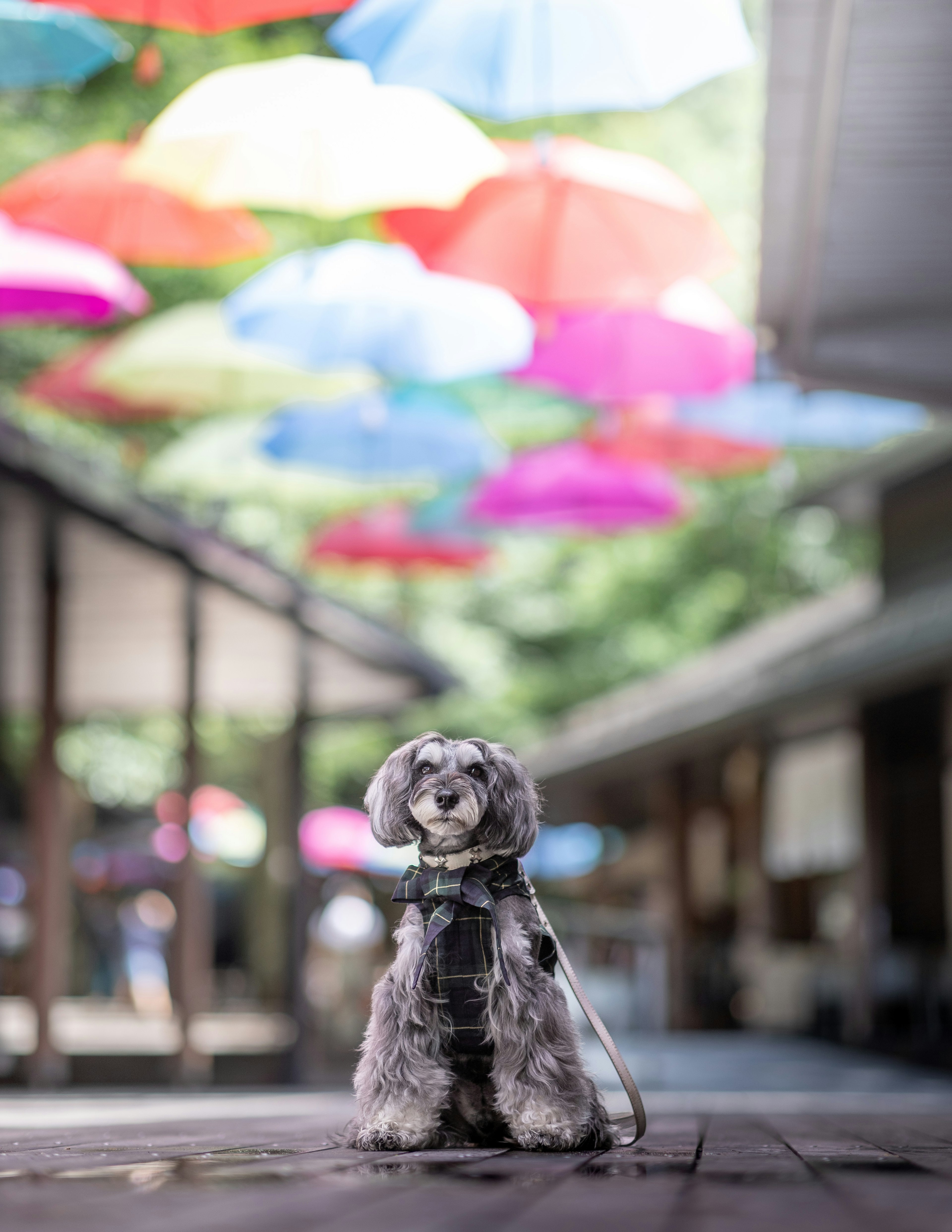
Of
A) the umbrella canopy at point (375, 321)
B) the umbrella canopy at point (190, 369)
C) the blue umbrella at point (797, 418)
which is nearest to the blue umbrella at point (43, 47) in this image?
the umbrella canopy at point (375, 321)

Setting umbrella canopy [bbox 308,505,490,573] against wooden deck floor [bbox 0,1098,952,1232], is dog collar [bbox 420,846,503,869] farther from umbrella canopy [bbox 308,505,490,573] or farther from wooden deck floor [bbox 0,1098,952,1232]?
umbrella canopy [bbox 308,505,490,573]

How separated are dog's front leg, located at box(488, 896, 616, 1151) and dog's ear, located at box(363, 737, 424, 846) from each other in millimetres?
279

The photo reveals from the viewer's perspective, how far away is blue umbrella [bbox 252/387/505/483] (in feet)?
Result: 40.7

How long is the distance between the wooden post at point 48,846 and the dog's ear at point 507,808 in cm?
596

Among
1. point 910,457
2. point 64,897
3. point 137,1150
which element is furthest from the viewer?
point 910,457

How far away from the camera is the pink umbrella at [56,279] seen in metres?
9.42

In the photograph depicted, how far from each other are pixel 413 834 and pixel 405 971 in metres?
0.28

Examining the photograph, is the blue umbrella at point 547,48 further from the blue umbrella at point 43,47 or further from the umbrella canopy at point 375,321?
the umbrella canopy at point 375,321

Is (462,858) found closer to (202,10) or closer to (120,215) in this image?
(202,10)

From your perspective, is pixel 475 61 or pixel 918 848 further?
pixel 918 848

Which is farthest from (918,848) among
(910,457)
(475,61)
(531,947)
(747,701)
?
(531,947)

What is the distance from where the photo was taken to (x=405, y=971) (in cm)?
322

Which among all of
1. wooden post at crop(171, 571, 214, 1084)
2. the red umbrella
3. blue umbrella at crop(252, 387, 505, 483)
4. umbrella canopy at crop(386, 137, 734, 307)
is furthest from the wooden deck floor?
blue umbrella at crop(252, 387, 505, 483)

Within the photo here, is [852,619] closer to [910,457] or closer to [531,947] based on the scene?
[910,457]
